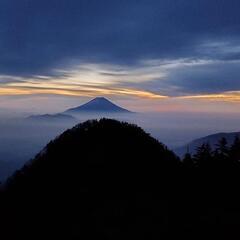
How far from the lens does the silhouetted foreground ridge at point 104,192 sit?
27.6 ft

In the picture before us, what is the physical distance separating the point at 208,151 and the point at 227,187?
29.5 feet

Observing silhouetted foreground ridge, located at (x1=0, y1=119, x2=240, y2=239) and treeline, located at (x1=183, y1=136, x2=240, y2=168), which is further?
treeline, located at (x1=183, y1=136, x2=240, y2=168)

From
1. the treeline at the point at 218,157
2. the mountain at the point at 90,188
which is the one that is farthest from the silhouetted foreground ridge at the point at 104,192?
the treeline at the point at 218,157

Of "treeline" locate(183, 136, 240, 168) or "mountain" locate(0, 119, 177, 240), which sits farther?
"treeline" locate(183, 136, 240, 168)

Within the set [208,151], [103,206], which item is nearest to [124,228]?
[103,206]

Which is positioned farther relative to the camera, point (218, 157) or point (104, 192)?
point (218, 157)

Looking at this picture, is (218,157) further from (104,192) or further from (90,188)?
(90,188)

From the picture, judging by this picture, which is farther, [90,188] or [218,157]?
[218,157]

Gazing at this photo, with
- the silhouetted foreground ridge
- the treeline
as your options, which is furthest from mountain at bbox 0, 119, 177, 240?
the treeline

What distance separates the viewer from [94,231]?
329 inches

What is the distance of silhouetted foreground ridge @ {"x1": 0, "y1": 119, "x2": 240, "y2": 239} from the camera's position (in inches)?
331

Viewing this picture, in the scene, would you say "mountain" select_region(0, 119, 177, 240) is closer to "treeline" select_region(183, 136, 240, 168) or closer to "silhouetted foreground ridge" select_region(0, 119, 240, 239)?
"silhouetted foreground ridge" select_region(0, 119, 240, 239)

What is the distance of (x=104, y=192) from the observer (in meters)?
8.84

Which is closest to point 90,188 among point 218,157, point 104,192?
point 104,192
